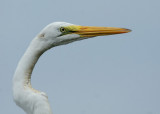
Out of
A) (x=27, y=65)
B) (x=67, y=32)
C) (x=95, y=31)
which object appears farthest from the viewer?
(x=95, y=31)

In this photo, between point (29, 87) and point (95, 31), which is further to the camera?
point (95, 31)

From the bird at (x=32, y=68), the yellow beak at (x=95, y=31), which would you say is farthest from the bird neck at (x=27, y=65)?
the yellow beak at (x=95, y=31)

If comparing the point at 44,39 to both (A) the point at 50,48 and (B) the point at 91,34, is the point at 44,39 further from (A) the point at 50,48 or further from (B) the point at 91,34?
(B) the point at 91,34

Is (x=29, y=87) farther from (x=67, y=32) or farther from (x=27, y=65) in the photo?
(x=67, y=32)

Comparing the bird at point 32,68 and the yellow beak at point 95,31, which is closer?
the bird at point 32,68

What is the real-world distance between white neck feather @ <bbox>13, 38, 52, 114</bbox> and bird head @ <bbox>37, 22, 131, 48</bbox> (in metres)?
0.20

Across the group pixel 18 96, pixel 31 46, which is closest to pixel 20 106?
pixel 18 96

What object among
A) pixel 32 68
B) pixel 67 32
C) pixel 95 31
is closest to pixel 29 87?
pixel 32 68

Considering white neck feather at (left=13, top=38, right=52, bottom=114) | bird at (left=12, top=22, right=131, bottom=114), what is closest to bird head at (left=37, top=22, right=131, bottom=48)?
bird at (left=12, top=22, right=131, bottom=114)

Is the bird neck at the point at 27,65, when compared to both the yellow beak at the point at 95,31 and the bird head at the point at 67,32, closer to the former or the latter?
the bird head at the point at 67,32

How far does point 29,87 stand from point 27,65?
1.24 feet

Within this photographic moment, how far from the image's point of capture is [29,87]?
670 cm

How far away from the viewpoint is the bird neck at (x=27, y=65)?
6.65 meters

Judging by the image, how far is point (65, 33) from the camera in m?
7.06
